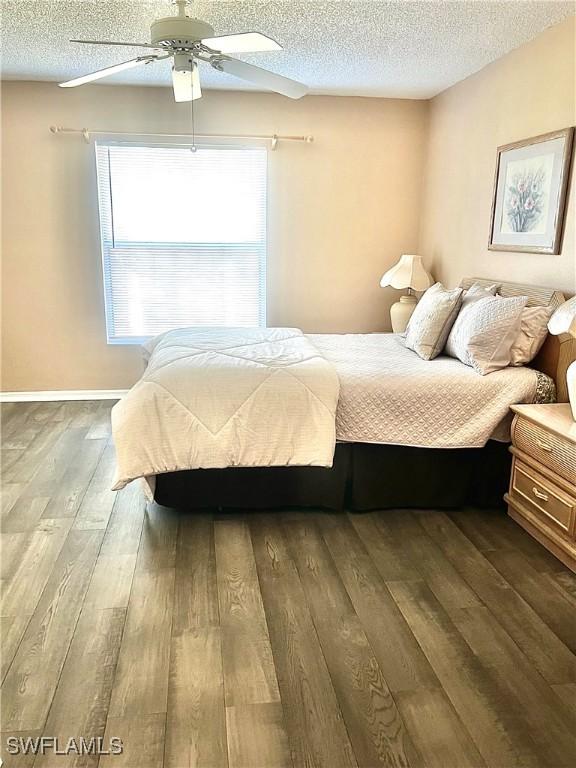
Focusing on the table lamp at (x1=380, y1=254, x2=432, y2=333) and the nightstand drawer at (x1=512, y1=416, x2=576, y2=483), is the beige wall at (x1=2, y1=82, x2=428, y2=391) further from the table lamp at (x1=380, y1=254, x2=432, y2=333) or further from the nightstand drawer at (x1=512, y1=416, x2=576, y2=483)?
the nightstand drawer at (x1=512, y1=416, x2=576, y2=483)

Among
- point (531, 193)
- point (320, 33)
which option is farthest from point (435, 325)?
point (320, 33)

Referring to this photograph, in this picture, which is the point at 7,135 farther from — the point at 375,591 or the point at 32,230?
the point at 375,591

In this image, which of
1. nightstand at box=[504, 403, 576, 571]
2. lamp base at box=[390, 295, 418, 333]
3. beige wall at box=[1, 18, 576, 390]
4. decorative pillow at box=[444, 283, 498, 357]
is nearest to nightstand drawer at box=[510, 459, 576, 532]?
nightstand at box=[504, 403, 576, 571]

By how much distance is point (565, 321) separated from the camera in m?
2.51

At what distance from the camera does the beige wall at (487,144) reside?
3.12 m

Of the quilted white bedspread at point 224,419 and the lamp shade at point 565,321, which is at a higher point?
the lamp shade at point 565,321

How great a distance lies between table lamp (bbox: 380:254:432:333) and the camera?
4613 mm

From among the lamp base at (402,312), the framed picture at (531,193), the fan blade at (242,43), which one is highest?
the fan blade at (242,43)

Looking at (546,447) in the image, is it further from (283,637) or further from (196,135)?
(196,135)

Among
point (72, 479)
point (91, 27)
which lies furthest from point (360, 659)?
point (91, 27)

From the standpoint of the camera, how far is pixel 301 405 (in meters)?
2.78

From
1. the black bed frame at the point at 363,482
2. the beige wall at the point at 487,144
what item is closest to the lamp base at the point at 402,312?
the beige wall at the point at 487,144

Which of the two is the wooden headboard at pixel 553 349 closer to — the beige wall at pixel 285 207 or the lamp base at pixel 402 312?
the beige wall at pixel 285 207

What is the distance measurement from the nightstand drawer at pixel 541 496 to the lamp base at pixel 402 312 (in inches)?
79.5
